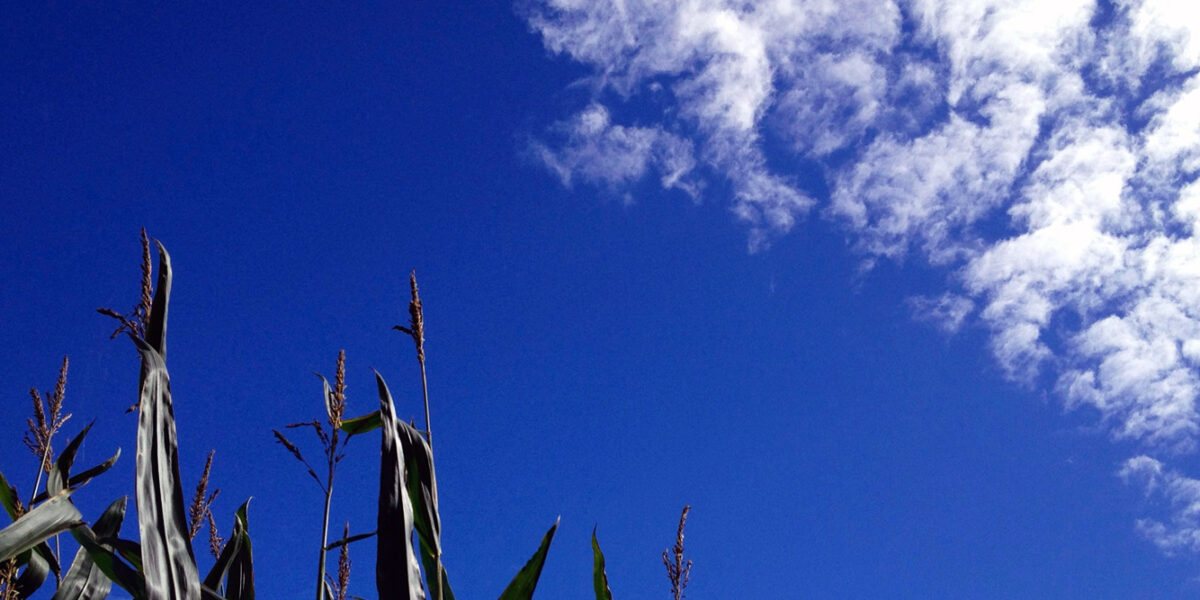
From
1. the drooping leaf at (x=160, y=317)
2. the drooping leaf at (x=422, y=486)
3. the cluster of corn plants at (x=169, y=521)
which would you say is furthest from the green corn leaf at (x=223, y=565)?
the drooping leaf at (x=160, y=317)

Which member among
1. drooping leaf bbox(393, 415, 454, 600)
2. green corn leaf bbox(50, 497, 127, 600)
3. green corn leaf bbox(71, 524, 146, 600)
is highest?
drooping leaf bbox(393, 415, 454, 600)

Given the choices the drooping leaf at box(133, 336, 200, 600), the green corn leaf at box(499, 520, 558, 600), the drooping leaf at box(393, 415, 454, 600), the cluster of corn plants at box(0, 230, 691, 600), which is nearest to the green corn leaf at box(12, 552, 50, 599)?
the cluster of corn plants at box(0, 230, 691, 600)

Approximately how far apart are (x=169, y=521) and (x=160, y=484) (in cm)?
6

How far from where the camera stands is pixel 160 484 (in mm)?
1410

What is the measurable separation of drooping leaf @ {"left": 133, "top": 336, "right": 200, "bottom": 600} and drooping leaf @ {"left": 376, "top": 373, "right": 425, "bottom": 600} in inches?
12.0

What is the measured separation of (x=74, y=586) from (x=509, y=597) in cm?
96

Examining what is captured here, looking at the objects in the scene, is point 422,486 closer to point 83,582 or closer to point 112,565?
point 112,565

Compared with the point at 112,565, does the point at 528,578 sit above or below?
above

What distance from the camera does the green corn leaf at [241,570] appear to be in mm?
1927

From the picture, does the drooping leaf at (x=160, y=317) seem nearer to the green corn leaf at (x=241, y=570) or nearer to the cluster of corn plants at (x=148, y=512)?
the cluster of corn plants at (x=148, y=512)

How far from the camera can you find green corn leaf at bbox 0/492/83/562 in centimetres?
147

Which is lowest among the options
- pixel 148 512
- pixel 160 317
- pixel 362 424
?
pixel 148 512

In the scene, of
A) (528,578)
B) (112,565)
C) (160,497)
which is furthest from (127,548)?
(528,578)

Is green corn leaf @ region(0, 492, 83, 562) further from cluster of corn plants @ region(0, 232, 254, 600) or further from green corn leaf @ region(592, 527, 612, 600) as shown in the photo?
green corn leaf @ region(592, 527, 612, 600)
